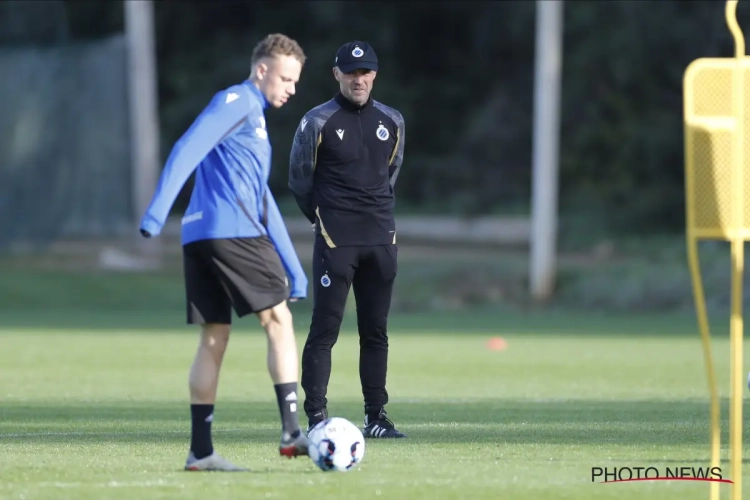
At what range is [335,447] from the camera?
23.4ft

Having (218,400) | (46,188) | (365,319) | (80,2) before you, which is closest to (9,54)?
(46,188)

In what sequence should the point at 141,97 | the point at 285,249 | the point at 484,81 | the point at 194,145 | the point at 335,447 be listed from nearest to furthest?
the point at 194,145 → the point at 335,447 → the point at 285,249 → the point at 141,97 → the point at 484,81

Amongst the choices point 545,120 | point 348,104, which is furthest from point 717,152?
point 545,120

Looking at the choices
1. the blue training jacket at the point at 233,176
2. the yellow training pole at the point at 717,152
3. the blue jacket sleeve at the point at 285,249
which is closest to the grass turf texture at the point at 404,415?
the blue jacket sleeve at the point at 285,249

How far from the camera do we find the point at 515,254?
3456 centimetres

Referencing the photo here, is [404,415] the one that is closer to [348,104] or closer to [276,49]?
[348,104]

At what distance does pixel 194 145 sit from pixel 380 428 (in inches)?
104

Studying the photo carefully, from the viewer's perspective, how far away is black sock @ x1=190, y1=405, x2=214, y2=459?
23.4 ft

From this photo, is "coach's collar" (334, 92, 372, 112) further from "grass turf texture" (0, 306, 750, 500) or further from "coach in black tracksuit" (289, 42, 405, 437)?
"grass turf texture" (0, 306, 750, 500)

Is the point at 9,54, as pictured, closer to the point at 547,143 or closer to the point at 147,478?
the point at 547,143

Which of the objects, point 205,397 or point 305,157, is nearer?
point 205,397

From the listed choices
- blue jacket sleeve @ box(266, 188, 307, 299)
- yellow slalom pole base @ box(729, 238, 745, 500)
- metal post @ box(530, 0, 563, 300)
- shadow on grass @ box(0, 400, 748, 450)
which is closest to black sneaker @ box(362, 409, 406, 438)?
shadow on grass @ box(0, 400, 748, 450)

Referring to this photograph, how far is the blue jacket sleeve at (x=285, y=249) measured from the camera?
7289mm

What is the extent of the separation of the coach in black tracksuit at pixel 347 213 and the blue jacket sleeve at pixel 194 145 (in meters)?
1.66
